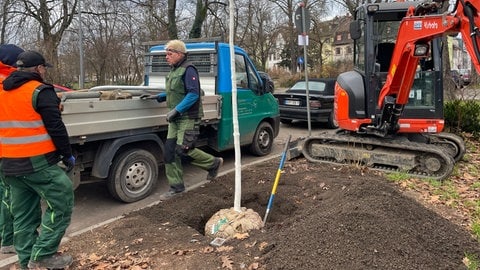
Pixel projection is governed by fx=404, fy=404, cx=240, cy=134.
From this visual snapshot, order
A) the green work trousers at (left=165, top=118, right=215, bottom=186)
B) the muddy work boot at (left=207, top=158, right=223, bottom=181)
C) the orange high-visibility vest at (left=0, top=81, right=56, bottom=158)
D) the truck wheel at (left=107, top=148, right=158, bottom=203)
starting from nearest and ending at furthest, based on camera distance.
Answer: the orange high-visibility vest at (left=0, top=81, right=56, bottom=158), the truck wheel at (left=107, top=148, right=158, bottom=203), the green work trousers at (left=165, top=118, right=215, bottom=186), the muddy work boot at (left=207, top=158, right=223, bottom=181)

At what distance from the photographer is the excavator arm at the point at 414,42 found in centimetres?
420

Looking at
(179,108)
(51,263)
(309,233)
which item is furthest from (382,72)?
(51,263)

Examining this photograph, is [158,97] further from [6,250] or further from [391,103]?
[391,103]

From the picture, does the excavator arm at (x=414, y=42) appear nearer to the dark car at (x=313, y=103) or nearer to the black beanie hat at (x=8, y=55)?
the black beanie hat at (x=8, y=55)

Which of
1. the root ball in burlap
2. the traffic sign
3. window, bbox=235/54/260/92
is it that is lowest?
the root ball in burlap

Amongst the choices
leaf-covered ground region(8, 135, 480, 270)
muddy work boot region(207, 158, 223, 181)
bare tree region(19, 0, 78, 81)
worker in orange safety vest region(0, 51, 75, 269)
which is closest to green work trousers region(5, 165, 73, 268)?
worker in orange safety vest region(0, 51, 75, 269)

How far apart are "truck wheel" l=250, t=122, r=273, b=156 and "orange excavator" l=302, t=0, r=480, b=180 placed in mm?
1090

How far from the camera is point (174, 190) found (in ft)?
18.8

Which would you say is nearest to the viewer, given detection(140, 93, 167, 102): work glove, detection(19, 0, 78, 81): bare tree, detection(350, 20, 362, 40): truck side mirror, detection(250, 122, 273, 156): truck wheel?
detection(140, 93, 167, 102): work glove

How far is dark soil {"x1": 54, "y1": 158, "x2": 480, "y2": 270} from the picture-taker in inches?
136

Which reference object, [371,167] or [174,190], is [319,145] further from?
[174,190]

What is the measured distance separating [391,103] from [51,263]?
5227 mm

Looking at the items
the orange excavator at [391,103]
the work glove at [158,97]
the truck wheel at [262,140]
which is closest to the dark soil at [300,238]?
the work glove at [158,97]

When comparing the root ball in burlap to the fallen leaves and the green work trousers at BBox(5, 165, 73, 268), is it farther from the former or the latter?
the green work trousers at BBox(5, 165, 73, 268)
